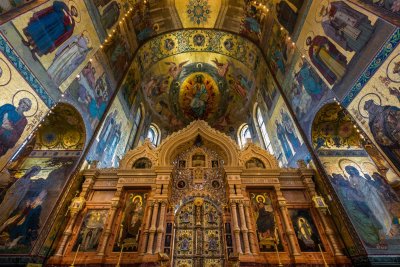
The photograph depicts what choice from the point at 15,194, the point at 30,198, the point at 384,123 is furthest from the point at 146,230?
the point at 384,123

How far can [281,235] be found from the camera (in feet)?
24.2

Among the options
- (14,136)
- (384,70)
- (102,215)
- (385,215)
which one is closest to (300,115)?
(384,70)

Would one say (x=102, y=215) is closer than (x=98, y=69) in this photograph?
Yes

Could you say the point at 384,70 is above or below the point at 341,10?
below

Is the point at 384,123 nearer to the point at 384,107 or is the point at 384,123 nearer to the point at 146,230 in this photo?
the point at 384,107

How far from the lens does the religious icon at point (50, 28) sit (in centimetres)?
639

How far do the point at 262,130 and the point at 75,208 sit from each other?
12690 millimetres

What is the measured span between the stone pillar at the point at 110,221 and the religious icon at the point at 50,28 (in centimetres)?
581

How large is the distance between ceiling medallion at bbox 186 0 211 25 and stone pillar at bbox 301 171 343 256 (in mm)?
12564

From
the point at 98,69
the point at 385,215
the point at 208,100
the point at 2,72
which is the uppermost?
the point at 208,100

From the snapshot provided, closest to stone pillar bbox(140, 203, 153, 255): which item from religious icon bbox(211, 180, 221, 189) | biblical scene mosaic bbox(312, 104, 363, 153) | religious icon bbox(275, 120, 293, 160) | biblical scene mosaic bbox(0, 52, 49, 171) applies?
religious icon bbox(211, 180, 221, 189)

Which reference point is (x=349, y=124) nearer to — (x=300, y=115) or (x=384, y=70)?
(x=300, y=115)

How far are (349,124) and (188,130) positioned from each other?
7.54 meters

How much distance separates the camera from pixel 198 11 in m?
14.4
